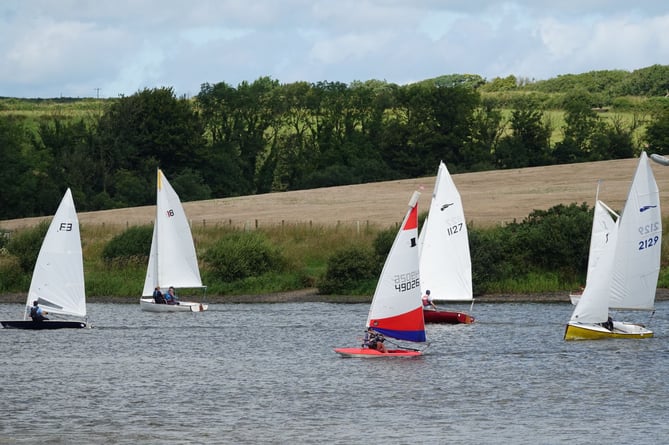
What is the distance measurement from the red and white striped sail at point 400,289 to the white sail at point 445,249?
47.8ft

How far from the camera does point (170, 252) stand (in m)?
72.5

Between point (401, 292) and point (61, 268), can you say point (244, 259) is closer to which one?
point (61, 268)

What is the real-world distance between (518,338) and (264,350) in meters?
10.7

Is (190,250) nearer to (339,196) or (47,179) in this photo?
(339,196)

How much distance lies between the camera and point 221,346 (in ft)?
182

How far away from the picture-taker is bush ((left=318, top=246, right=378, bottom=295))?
75500 mm

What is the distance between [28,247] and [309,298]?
2056 cm

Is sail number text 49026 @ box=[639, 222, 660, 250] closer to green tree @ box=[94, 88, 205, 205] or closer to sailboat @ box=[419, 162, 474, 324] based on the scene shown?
sailboat @ box=[419, 162, 474, 324]

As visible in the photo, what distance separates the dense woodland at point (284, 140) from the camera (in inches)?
5094

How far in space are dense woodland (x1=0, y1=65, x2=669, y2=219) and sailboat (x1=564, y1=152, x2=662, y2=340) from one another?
257ft

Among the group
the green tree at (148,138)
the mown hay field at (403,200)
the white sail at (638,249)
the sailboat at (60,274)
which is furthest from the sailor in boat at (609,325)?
the green tree at (148,138)

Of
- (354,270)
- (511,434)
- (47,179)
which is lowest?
(511,434)

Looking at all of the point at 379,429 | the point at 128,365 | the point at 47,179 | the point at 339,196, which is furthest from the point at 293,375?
the point at 47,179

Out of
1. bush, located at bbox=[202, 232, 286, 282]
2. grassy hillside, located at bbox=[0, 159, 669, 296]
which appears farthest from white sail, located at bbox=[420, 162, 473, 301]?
bush, located at bbox=[202, 232, 286, 282]
